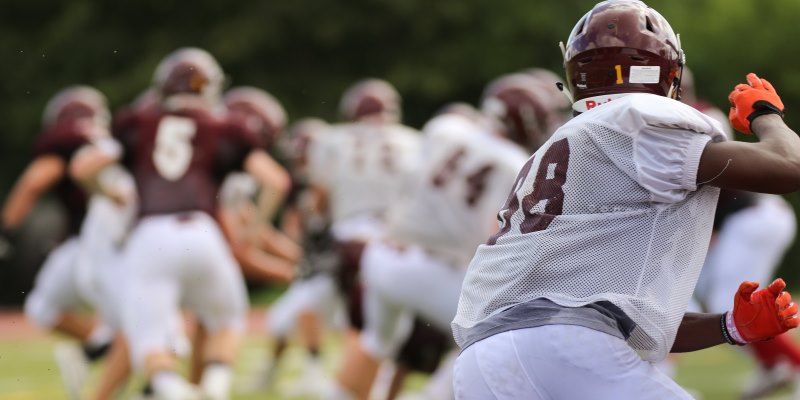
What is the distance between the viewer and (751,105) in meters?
3.28

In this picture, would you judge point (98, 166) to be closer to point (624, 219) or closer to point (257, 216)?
point (257, 216)

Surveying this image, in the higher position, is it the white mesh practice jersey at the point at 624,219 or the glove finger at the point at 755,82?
the glove finger at the point at 755,82

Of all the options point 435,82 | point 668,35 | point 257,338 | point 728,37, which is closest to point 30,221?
point 257,338

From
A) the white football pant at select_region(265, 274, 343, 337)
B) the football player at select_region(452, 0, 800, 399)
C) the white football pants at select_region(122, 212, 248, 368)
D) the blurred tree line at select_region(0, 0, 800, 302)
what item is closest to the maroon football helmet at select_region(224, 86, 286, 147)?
the white football pant at select_region(265, 274, 343, 337)

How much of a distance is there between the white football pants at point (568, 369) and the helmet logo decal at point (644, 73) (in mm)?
616

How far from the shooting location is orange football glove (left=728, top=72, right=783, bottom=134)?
3.27 meters

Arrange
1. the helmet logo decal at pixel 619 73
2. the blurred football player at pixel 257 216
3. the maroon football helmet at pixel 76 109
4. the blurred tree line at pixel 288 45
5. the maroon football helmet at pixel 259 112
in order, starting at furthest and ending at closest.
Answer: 1. the blurred tree line at pixel 288 45
2. the maroon football helmet at pixel 259 112
3. the maroon football helmet at pixel 76 109
4. the blurred football player at pixel 257 216
5. the helmet logo decal at pixel 619 73

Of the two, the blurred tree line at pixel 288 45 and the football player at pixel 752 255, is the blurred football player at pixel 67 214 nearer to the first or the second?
the football player at pixel 752 255

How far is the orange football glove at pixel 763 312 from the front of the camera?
3217mm

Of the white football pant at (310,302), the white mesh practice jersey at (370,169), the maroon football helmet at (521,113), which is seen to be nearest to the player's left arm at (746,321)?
the maroon football helmet at (521,113)

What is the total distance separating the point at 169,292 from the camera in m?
6.62

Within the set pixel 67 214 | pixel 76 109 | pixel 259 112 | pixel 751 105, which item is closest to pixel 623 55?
pixel 751 105

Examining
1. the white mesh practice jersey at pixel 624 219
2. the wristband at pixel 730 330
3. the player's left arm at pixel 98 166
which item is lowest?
the player's left arm at pixel 98 166

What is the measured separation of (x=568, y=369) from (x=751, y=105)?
0.77m
